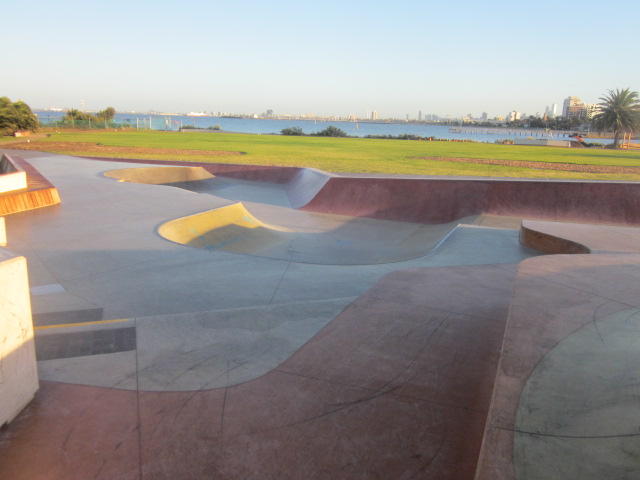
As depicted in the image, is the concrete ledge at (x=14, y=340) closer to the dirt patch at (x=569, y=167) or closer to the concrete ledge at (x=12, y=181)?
the concrete ledge at (x=12, y=181)

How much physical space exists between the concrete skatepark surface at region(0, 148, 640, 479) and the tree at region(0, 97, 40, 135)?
47470 millimetres

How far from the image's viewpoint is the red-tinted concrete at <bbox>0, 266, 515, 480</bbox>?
3.38 metres

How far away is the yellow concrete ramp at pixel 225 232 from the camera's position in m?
11.5

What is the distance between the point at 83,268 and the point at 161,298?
2.11m

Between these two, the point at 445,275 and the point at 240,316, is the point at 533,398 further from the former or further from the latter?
the point at 445,275

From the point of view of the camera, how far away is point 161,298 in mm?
6961

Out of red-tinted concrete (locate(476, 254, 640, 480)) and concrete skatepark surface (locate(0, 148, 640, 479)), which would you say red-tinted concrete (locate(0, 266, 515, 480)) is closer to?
concrete skatepark surface (locate(0, 148, 640, 479))

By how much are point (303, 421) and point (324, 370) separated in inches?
32.6

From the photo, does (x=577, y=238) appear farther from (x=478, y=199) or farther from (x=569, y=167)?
(x=569, y=167)

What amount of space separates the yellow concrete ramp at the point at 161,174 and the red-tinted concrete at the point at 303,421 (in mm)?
18966

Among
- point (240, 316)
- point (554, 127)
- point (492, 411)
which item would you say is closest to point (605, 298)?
point (492, 411)

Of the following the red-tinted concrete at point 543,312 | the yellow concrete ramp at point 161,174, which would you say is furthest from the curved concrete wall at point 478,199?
the red-tinted concrete at point 543,312

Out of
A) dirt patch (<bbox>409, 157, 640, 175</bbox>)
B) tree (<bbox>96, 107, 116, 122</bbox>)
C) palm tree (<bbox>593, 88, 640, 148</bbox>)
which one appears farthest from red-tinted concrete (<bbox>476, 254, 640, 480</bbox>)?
tree (<bbox>96, 107, 116, 122</bbox>)

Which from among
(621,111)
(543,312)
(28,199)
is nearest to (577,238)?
(543,312)
